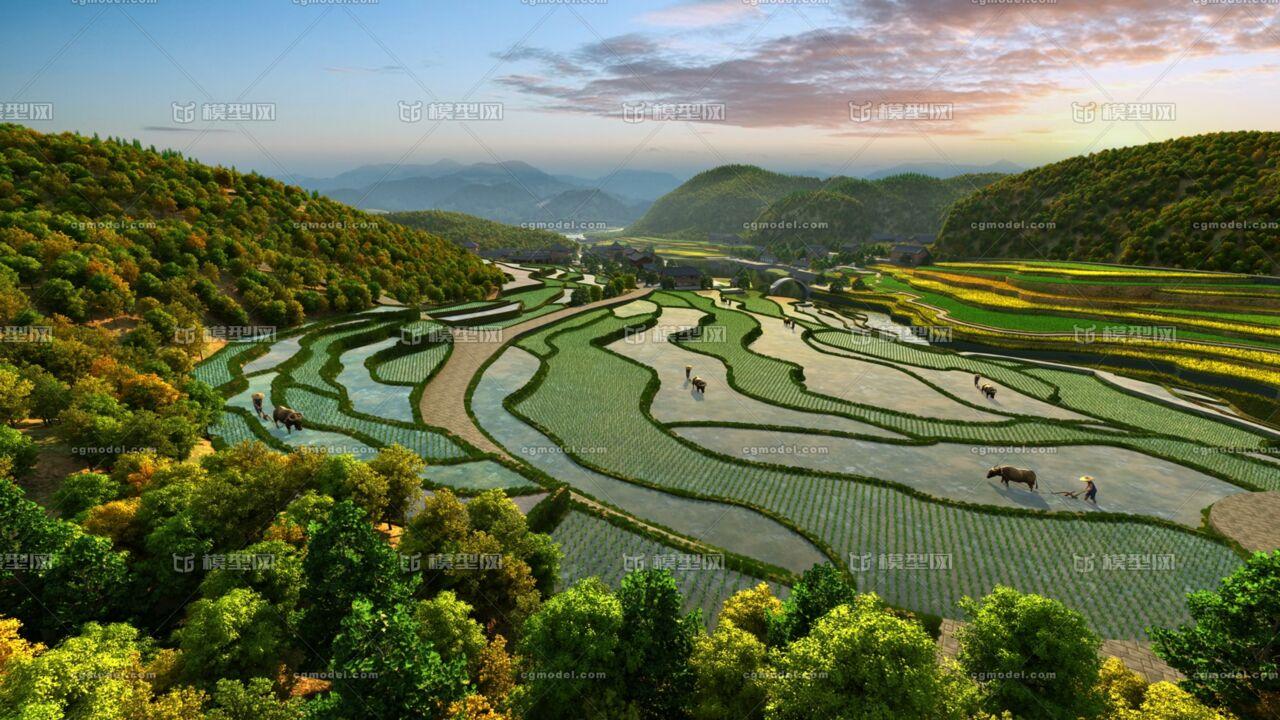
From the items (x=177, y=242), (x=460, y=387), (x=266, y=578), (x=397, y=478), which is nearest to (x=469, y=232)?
(x=177, y=242)

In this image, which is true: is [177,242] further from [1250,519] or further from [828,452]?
[1250,519]

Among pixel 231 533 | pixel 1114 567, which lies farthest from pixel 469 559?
pixel 1114 567

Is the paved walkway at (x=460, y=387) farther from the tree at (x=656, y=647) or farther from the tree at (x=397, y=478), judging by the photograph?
the tree at (x=656, y=647)

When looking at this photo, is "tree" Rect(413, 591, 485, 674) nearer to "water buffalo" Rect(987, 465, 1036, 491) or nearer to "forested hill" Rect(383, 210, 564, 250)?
"water buffalo" Rect(987, 465, 1036, 491)

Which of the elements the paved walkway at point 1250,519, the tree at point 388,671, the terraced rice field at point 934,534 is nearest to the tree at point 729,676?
the tree at point 388,671

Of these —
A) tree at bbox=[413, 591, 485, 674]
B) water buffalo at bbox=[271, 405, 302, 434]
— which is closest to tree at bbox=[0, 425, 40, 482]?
water buffalo at bbox=[271, 405, 302, 434]

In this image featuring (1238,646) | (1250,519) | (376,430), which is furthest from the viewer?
(376,430)
